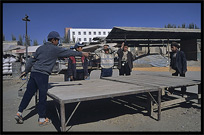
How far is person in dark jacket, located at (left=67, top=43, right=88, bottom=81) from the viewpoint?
16.5ft

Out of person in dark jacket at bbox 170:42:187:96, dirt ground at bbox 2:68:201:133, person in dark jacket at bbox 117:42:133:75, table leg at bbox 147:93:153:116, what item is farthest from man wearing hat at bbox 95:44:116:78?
table leg at bbox 147:93:153:116

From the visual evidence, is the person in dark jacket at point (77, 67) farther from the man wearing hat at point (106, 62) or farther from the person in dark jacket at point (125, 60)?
the person in dark jacket at point (125, 60)

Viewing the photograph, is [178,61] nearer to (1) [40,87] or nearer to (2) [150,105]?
(2) [150,105]

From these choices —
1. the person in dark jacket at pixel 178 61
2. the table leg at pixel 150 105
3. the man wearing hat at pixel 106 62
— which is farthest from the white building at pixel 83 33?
the table leg at pixel 150 105

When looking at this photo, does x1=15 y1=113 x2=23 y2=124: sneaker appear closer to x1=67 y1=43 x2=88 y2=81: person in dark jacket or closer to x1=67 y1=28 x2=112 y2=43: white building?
x1=67 y1=43 x2=88 y2=81: person in dark jacket

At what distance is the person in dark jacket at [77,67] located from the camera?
5.04 metres

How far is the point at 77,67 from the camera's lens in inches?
213

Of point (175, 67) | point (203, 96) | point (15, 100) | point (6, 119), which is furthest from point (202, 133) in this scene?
point (15, 100)

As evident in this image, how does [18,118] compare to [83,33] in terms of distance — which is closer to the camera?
[18,118]

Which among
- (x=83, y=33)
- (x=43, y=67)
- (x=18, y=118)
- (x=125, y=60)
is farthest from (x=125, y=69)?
(x=83, y=33)

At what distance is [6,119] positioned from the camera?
3.81 m

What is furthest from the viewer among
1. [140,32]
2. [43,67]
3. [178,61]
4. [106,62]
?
[140,32]

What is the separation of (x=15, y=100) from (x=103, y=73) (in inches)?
117

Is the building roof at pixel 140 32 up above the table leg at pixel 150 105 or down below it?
above
